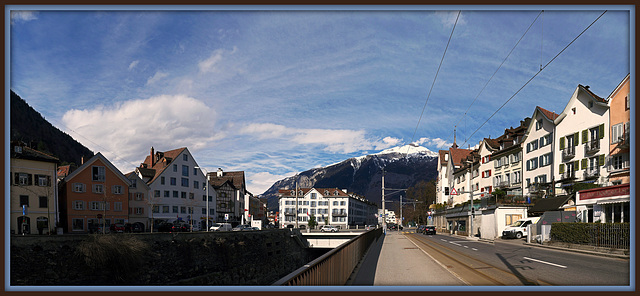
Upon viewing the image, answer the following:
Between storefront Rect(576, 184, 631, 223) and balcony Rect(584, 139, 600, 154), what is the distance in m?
6.79

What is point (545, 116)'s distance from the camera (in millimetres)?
52031

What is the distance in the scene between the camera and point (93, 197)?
5609 cm

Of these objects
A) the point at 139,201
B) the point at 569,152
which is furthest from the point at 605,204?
the point at 139,201

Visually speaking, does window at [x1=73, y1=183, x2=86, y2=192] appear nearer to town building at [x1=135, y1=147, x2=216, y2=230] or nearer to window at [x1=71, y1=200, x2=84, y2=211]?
window at [x1=71, y1=200, x2=84, y2=211]

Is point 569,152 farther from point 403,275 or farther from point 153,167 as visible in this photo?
point 153,167

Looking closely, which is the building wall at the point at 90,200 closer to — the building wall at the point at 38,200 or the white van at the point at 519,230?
the building wall at the point at 38,200

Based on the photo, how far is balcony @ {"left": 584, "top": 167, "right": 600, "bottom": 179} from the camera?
4117 cm

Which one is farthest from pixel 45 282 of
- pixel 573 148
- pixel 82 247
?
pixel 573 148

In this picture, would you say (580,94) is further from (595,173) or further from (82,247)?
(82,247)

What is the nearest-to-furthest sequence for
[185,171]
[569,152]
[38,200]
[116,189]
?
1. [38,200]
2. [569,152]
3. [185,171]
4. [116,189]

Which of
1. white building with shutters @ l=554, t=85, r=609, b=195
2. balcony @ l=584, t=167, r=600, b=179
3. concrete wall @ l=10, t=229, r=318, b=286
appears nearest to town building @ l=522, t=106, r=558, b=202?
white building with shutters @ l=554, t=85, r=609, b=195

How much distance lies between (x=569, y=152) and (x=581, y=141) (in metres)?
3.03

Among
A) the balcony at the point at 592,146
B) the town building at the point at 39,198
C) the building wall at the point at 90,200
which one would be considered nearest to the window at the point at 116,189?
the building wall at the point at 90,200

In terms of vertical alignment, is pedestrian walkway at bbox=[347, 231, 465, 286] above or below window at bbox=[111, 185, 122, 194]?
below
